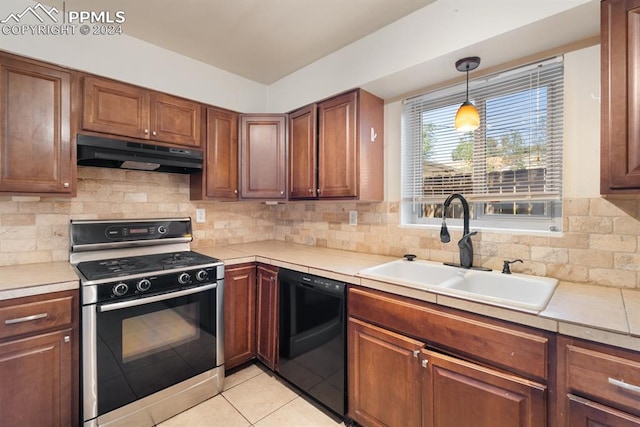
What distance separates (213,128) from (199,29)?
2.35 ft

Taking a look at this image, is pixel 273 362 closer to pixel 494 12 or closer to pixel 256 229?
pixel 256 229

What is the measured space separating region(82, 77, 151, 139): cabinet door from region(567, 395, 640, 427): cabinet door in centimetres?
270

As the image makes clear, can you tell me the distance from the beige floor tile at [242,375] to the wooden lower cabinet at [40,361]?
886mm

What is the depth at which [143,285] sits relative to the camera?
171 centimetres

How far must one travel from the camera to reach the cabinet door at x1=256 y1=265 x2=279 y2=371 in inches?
85.4

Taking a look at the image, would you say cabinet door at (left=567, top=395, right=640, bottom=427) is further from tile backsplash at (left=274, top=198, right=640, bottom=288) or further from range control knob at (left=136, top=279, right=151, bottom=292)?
range control knob at (left=136, top=279, right=151, bottom=292)

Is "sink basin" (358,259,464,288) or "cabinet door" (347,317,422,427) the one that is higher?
"sink basin" (358,259,464,288)

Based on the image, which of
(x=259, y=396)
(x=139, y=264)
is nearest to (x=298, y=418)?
(x=259, y=396)

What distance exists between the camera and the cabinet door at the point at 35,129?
5.33 ft

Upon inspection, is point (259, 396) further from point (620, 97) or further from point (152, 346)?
point (620, 97)

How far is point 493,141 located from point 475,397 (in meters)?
1.46

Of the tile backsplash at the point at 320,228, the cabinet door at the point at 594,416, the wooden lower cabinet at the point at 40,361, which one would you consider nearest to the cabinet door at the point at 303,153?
the tile backsplash at the point at 320,228

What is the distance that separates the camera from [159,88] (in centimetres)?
219

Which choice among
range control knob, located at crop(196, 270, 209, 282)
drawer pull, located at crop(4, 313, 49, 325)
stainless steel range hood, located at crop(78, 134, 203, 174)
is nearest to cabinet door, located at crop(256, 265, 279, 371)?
range control knob, located at crop(196, 270, 209, 282)
